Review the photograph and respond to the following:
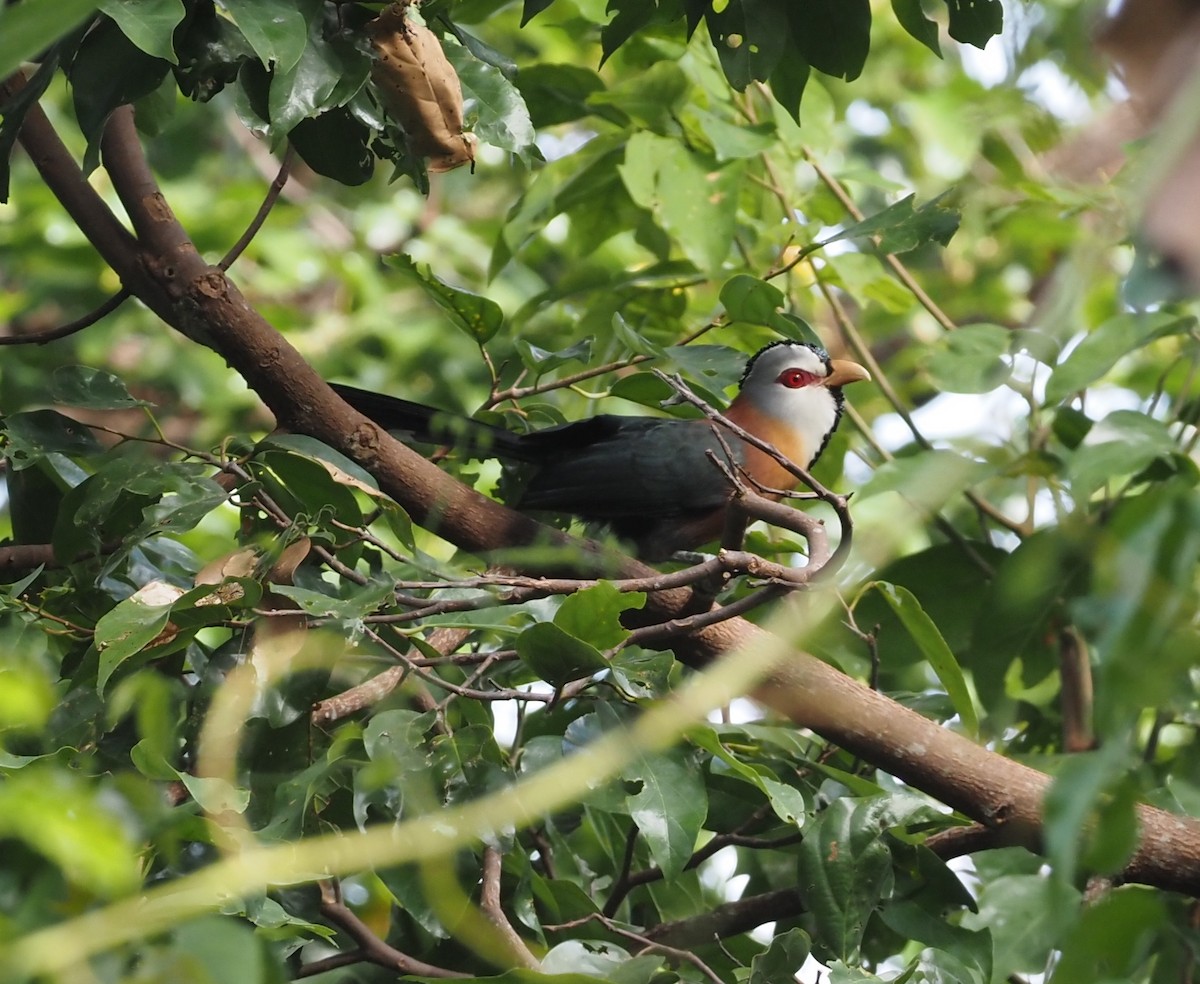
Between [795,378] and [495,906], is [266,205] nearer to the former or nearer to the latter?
[495,906]

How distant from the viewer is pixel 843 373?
3.58 metres

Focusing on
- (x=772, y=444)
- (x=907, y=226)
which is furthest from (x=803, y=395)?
(x=907, y=226)

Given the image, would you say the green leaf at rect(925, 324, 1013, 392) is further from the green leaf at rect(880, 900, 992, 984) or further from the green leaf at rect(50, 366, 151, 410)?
the green leaf at rect(50, 366, 151, 410)

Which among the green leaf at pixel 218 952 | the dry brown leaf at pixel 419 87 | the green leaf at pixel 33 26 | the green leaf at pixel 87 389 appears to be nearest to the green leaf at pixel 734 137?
the dry brown leaf at pixel 419 87

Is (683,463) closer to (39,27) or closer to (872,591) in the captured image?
(872,591)

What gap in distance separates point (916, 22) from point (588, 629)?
1.06 m

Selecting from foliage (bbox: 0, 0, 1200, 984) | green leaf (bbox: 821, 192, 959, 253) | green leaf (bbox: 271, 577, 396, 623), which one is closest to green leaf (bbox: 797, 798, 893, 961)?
foliage (bbox: 0, 0, 1200, 984)

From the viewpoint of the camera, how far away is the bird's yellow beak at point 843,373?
3.52 m

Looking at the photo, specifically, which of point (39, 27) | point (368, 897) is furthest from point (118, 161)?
point (39, 27)

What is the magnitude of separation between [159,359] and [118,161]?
440 cm

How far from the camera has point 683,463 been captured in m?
3.38

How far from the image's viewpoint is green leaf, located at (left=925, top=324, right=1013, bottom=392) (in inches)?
110

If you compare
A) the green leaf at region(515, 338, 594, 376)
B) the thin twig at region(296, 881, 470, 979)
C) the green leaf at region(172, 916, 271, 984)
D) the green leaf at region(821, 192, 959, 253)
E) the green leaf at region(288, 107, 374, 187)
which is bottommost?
the thin twig at region(296, 881, 470, 979)

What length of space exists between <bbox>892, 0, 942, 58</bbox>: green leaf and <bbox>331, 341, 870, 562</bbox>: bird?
95cm
